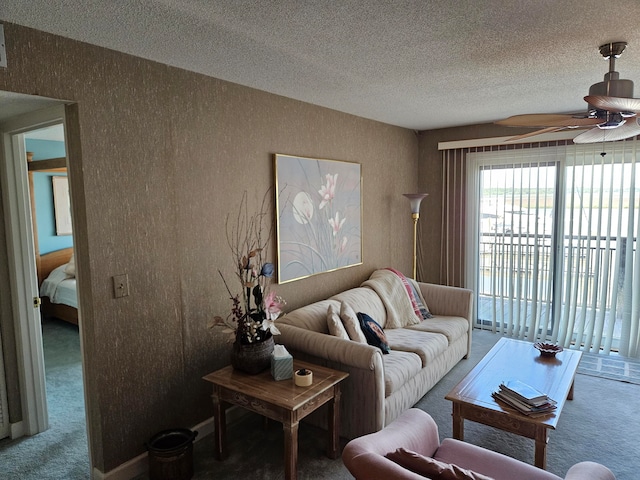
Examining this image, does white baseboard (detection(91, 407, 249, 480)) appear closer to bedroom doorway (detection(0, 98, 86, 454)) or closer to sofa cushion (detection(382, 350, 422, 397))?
bedroom doorway (detection(0, 98, 86, 454))

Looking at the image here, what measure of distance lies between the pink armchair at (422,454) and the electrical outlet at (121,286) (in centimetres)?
150

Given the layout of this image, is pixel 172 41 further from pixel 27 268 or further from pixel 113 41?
pixel 27 268

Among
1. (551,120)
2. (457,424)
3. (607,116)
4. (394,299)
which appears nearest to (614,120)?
(607,116)

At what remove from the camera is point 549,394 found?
8.48 ft

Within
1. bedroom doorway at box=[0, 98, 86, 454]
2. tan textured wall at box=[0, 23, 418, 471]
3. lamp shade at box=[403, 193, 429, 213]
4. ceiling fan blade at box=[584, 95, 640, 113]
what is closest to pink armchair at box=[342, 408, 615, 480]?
tan textured wall at box=[0, 23, 418, 471]

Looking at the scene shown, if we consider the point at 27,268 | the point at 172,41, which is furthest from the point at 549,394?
the point at 27,268

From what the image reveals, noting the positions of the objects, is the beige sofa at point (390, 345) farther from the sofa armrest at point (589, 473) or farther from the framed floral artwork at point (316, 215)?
the sofa armrest at point (589, 473)

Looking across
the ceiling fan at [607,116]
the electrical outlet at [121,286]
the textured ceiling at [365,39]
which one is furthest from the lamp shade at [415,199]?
the electrical outlet at [121,286]

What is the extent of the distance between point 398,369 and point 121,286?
1888 mm

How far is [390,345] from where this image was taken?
3.43 meters

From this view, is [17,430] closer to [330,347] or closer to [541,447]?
[330,347]

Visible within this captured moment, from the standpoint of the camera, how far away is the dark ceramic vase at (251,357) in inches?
100

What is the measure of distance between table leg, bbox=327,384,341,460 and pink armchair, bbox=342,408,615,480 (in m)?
0.59

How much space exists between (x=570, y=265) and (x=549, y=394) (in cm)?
238
